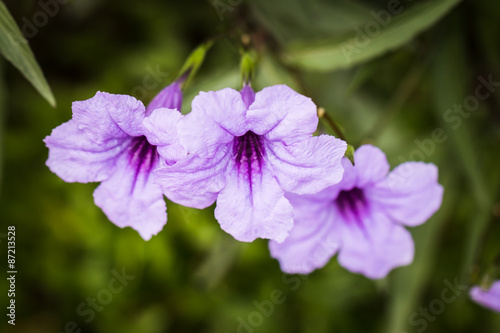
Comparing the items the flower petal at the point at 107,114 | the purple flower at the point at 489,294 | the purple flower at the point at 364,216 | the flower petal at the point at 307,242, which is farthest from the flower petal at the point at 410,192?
the flower petal at the point at 107,114

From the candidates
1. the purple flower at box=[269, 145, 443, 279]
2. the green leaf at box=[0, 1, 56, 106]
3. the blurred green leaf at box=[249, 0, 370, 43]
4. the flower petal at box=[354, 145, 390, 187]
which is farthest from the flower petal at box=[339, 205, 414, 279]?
the green leaf at box=[0, 1, 56, 106]

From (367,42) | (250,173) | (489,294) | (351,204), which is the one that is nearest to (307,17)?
(367,42)

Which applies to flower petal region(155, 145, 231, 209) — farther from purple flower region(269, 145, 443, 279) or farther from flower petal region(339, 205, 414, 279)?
flower petal region(339, 205, 414, 279)

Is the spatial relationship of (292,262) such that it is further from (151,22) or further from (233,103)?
(151,22)

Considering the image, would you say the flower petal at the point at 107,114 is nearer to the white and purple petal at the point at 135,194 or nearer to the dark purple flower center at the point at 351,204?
the white and purple petal at the point at 135,194

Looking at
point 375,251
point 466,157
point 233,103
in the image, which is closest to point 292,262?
point 375,251
